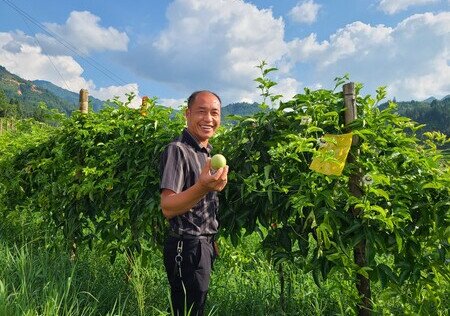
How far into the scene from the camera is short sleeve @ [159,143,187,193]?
2176mm

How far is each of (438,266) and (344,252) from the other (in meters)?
0.56

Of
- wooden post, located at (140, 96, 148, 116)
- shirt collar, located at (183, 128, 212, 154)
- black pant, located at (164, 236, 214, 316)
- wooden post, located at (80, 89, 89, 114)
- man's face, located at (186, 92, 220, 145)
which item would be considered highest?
wooden post, located at (80, 89, 89, 114)

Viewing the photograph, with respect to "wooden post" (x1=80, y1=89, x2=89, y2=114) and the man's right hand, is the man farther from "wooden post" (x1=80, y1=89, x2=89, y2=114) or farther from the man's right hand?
"wooden post" (x1=80, y1=89, x2=89, y2=114)

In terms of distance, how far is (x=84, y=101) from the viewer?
4.62 meters

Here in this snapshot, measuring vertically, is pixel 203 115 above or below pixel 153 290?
above

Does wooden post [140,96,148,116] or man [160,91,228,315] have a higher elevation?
wooden post [140,96,148,116]

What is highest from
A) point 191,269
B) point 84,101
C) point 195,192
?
point 84,101

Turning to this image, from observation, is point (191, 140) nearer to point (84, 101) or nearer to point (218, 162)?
point (218, 162)

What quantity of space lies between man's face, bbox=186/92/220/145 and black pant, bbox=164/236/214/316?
60 centimetres

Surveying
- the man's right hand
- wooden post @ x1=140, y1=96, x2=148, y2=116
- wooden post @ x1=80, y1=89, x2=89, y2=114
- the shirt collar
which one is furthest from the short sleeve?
wooden post @ x1=80, y1=89, x2=89, y2=114

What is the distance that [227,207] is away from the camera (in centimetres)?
292

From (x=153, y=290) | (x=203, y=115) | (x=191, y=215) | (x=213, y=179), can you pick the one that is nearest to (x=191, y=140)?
(x=203, y=115)

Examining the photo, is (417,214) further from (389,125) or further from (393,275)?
(389,125)

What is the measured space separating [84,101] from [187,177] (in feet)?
9.10
